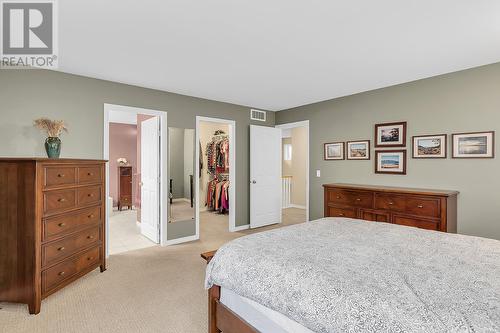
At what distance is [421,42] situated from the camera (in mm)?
2473

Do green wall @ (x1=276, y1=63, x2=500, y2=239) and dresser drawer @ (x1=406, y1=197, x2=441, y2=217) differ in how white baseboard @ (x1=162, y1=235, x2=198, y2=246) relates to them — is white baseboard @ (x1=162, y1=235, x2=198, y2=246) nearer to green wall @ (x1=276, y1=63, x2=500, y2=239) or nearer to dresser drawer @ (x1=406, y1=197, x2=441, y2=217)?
green wall @ (x1=276, y1=63, x2=500, y2=239)

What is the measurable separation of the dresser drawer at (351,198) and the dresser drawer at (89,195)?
10.7ft

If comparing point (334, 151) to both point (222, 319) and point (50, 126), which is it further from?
point (50, 126)

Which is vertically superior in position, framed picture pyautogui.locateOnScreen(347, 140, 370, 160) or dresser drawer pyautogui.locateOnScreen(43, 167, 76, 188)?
framed picture pyautogui.locateOnScreen(347, 140, 370, 160)

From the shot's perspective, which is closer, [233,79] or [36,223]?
[36,223]

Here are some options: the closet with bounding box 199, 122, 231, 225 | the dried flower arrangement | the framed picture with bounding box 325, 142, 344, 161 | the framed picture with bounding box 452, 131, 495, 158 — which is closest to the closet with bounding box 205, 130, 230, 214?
the closet with bounding box 199, 122, 231, 225

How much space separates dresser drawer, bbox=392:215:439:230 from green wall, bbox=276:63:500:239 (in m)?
0.50

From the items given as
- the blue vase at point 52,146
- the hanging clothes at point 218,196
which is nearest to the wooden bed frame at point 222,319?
the blue vase at point 52,146

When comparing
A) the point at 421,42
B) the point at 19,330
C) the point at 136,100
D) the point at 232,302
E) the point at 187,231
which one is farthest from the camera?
the point at 187,231

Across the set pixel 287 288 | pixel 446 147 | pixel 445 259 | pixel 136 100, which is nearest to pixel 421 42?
pixel 446 147

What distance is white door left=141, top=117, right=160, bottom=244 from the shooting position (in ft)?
13.6

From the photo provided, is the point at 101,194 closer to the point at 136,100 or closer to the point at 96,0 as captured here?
the point at 136,100

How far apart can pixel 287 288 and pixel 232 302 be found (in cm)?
49

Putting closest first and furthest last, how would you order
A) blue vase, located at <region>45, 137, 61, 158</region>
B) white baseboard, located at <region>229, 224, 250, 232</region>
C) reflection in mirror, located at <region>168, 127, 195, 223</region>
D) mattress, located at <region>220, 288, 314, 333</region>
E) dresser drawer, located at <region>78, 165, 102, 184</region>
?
1. mattress, located at <region>220, 288, 314, 333</region>
2. blue vase, located at <region>45, 137, 61, 158</region>
3. dresser drawer, located at <region>78, 165, 102, 184</region>
4. reflection in mirror, located at <region>168, 127, 195, 223</region>
5. white baseboard, located at <region>229, 224, 250, 232</region>
